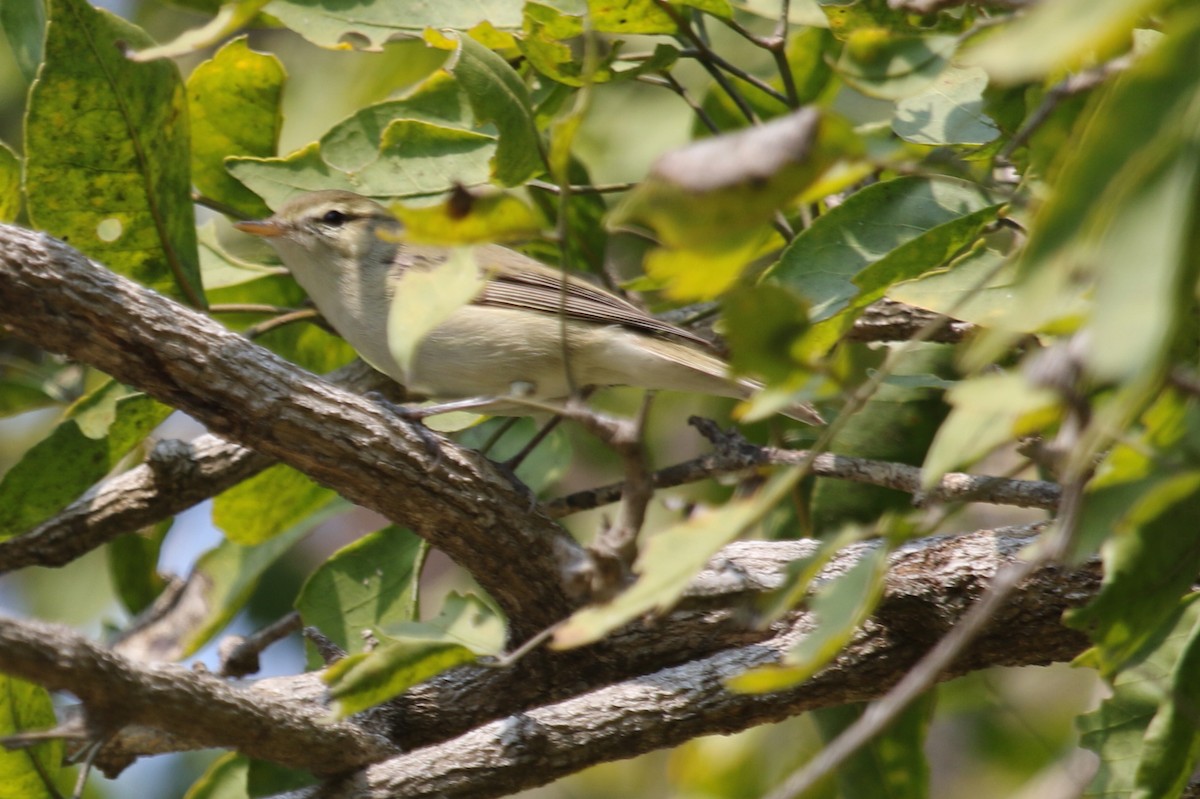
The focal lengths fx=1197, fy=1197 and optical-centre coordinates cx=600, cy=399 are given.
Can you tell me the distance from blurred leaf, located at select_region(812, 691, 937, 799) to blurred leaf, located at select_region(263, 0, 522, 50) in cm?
209

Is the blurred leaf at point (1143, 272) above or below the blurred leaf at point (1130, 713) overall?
above

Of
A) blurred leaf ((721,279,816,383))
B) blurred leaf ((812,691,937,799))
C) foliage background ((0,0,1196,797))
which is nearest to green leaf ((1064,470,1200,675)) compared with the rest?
foliage background ((0,0,1196,797))

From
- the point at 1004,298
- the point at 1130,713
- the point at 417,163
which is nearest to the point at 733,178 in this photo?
the point at 1004,298

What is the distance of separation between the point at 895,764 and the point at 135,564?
8.13 ft

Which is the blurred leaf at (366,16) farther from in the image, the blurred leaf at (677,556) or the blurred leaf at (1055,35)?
the blurred leaf at (1055,35)

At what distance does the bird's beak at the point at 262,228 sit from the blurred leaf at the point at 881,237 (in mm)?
1790

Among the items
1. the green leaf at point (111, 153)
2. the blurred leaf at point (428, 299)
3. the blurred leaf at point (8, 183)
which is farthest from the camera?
the blurred leaf at point (8, 183)

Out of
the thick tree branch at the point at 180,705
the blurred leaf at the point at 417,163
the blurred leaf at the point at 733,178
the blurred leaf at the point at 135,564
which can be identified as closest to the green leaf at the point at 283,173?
the blurred leaf at the point at 417,163

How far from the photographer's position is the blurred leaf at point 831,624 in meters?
1.45

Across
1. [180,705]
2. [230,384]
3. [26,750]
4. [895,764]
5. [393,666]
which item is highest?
[230,384]

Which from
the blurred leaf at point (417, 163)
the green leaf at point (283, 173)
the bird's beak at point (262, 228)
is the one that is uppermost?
the blurred leaf at point (417, 163)

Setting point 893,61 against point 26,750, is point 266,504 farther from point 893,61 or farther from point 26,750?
point 893,61

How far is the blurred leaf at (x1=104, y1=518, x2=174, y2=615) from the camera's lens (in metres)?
3.91

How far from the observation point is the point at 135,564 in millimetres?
3947
